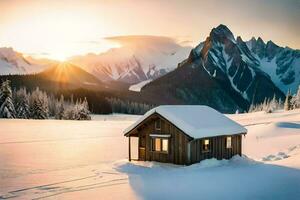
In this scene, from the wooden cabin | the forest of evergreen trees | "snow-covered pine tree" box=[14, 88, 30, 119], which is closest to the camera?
the wooden cabin

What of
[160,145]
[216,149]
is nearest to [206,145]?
[216,149]

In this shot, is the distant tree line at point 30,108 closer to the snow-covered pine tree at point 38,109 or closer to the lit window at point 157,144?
the snow-covered pine tree at point 38,109

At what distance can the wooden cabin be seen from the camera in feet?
119

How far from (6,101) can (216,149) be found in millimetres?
70396

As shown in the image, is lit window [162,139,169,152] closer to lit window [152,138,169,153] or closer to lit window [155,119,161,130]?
lit window [152,138,169,153]

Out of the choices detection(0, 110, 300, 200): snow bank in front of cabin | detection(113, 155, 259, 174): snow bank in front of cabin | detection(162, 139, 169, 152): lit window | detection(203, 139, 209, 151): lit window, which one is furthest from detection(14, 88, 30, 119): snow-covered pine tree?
detection(203, 139, 209, 151): lit window

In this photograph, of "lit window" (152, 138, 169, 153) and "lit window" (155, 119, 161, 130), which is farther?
"lit window" (155, 119, 161, 130)

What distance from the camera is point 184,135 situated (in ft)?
119

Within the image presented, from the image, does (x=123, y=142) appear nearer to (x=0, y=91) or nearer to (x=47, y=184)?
(x=47, y=184)

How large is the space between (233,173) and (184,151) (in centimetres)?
517

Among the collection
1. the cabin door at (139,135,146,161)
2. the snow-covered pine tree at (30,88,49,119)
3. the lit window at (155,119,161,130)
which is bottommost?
the cabin door at (139,135,146,161)

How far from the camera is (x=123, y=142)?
60.9 metres

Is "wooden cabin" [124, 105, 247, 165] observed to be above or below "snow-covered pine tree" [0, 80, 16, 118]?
below

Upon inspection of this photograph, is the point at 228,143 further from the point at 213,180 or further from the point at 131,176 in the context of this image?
the point at 131,176
